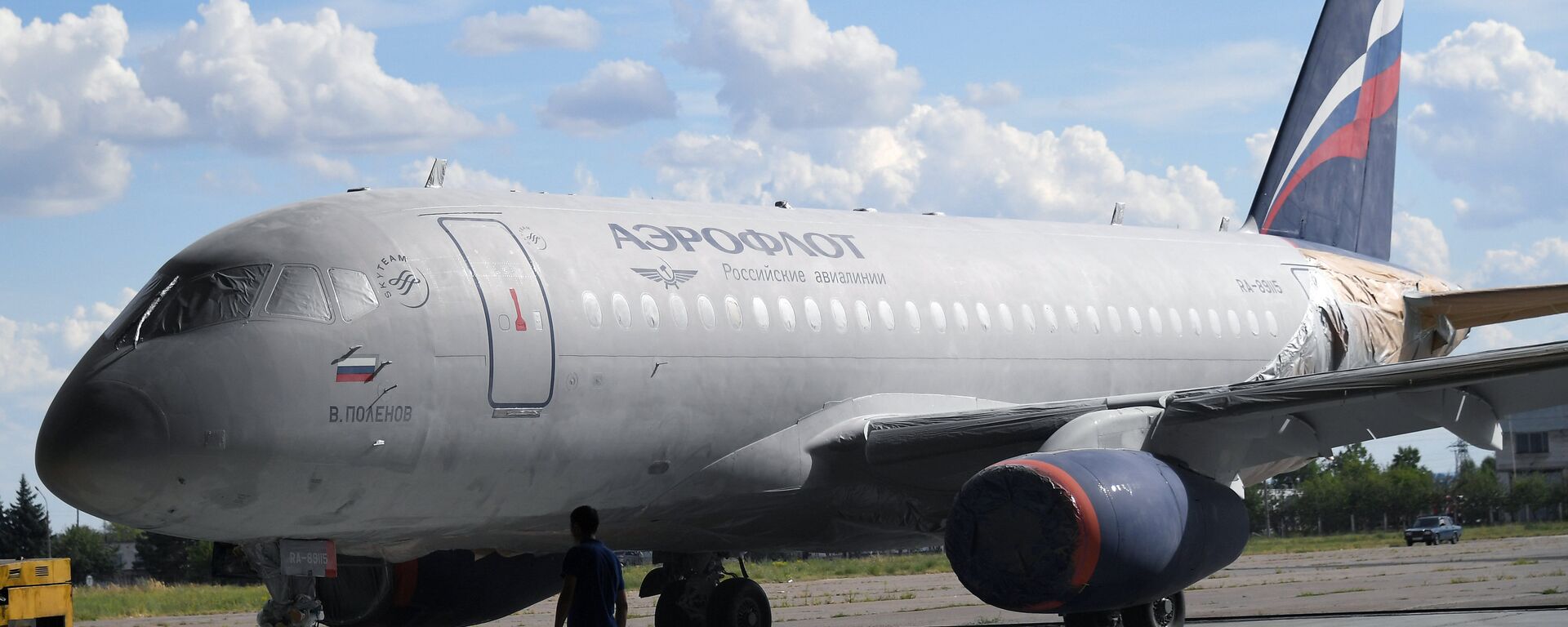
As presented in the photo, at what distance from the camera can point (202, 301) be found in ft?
39.3

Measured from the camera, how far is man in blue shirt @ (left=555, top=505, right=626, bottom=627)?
10.8 metres

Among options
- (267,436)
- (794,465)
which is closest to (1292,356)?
(794,465)

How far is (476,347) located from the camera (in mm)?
12672

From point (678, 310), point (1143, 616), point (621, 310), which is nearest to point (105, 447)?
point (621, 310)

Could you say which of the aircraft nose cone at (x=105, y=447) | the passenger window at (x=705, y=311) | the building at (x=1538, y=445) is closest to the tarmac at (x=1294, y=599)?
the passenger window at (x=705, y=311)

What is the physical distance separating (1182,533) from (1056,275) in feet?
15.8

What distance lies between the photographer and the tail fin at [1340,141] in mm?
23578

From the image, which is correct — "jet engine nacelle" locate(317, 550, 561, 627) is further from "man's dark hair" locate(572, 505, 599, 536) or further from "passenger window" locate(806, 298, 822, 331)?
"man's dark hair" locate(572, 505, 599, 536)

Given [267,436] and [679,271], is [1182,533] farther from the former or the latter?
[267,436]

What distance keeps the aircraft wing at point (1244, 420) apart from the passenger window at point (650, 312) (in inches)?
76.4

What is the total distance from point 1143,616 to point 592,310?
5889 mm

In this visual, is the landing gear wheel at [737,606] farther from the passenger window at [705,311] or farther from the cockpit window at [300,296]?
the cockpit window at [300,296]

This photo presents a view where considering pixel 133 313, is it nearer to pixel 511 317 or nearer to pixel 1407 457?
pixel 511 317

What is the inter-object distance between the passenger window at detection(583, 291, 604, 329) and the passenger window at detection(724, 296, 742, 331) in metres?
1.33
